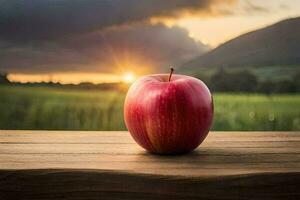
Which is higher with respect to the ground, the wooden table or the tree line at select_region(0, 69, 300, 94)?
the tree line at select_region(0, 69, 300, 94)

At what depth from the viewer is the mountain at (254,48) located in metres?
2.04

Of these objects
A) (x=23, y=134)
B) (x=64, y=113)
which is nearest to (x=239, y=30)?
(x=64, y=113)

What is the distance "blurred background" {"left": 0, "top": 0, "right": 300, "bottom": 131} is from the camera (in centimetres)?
201

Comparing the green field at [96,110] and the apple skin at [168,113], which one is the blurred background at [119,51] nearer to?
the green field at [96,110]

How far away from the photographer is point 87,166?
0.98 m

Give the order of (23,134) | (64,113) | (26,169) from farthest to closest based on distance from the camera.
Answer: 1. (64,113)
2. (23,134)
3. (26,169)

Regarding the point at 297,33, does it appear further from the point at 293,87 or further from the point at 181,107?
the point at 181,107

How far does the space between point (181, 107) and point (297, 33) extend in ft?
3.70

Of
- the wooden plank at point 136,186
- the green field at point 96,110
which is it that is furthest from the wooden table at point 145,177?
the green field at point 96,110

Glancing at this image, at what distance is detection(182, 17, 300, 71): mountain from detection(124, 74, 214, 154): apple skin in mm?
949

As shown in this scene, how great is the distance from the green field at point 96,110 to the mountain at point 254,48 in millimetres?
121

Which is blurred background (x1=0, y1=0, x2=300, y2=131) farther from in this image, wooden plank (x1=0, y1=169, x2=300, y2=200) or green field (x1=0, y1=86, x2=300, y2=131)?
wooden plank (x1=0, y1=169, x2=300, y2=200)

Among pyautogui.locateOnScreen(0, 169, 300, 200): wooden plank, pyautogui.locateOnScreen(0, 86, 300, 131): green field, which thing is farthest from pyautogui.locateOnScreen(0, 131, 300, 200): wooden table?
pyautogui.locateOnScreen(0, 86, 300, 131): green field

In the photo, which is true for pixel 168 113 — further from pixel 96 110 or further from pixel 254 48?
pixel 254 48
